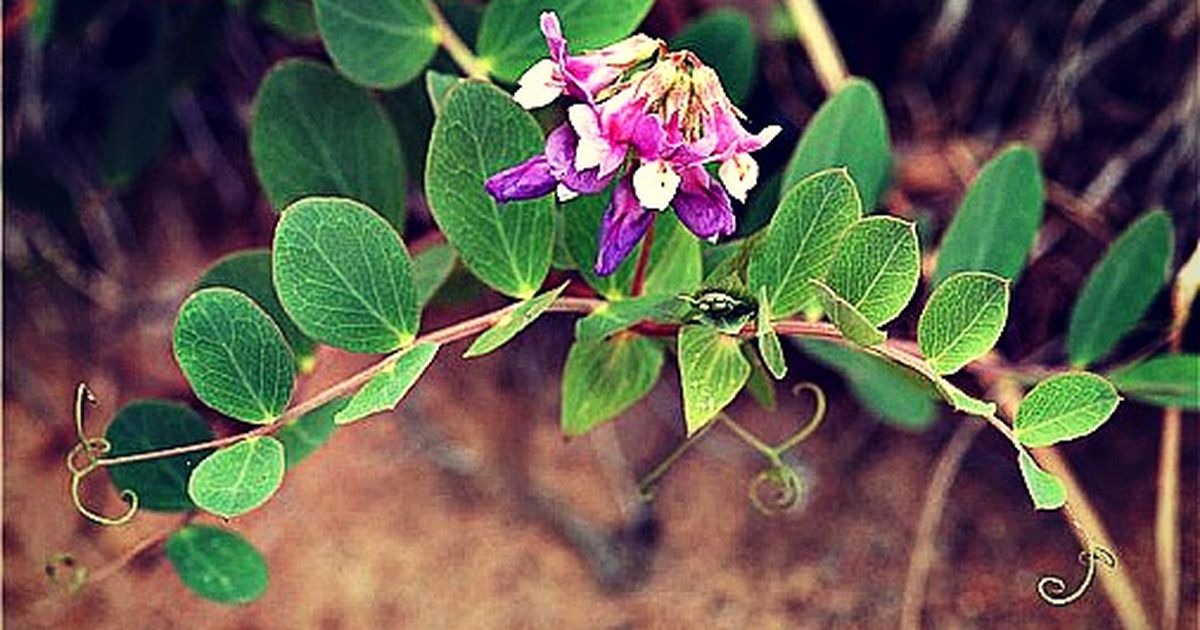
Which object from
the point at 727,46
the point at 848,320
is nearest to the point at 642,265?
the point at 848,320

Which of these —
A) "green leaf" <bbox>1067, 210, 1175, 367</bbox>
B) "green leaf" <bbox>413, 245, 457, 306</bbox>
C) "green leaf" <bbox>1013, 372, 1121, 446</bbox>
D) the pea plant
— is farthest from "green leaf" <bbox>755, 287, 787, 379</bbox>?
"green leaf" <bbox>1067, 210, 1175, 367</bbox>

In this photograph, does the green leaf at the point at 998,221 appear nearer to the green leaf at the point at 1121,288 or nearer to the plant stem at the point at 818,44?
the green leaf at the point at 1121,288

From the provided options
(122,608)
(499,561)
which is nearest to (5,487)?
(122,608)

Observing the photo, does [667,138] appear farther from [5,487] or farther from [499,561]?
[5,487]

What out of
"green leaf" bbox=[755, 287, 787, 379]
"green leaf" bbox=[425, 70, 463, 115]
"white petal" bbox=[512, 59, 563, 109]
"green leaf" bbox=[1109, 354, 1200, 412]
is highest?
"white petal" bbox=[512, 59, 563, 109]

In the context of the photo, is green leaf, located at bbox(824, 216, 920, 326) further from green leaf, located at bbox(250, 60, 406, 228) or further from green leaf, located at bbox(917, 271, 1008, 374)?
green leaf, located at bbox(250, 60, 406, 228)

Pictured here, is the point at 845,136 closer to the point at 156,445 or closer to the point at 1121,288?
A: the point at 1121,288
